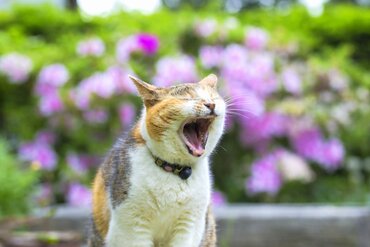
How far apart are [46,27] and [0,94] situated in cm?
185

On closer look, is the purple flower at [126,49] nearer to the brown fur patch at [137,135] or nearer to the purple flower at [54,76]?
the purple flower at [54,76]

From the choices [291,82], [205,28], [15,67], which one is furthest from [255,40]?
[15,67]

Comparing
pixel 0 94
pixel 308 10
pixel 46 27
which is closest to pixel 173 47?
pixel 0 94

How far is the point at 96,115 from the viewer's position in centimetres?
621

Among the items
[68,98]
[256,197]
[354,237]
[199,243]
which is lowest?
[256,197]

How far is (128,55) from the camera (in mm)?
6359

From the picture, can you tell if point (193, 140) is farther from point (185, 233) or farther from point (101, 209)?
point (101, 209)

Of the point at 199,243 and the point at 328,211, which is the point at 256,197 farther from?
the point at 199,243

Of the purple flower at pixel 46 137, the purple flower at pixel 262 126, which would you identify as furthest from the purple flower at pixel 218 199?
the purple flower at pixel 46 137

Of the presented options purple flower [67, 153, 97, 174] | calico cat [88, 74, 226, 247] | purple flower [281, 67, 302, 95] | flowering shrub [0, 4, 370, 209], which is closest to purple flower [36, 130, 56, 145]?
flowering shrub [0, 4, 370, 209]

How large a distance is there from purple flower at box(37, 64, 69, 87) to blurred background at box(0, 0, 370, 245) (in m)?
0.01

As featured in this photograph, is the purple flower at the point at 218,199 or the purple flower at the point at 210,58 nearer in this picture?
the purple flower at the point at 218,199

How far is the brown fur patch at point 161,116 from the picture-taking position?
2350 mm

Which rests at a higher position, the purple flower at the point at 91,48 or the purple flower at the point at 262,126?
the purple flower at the point at 91,48
